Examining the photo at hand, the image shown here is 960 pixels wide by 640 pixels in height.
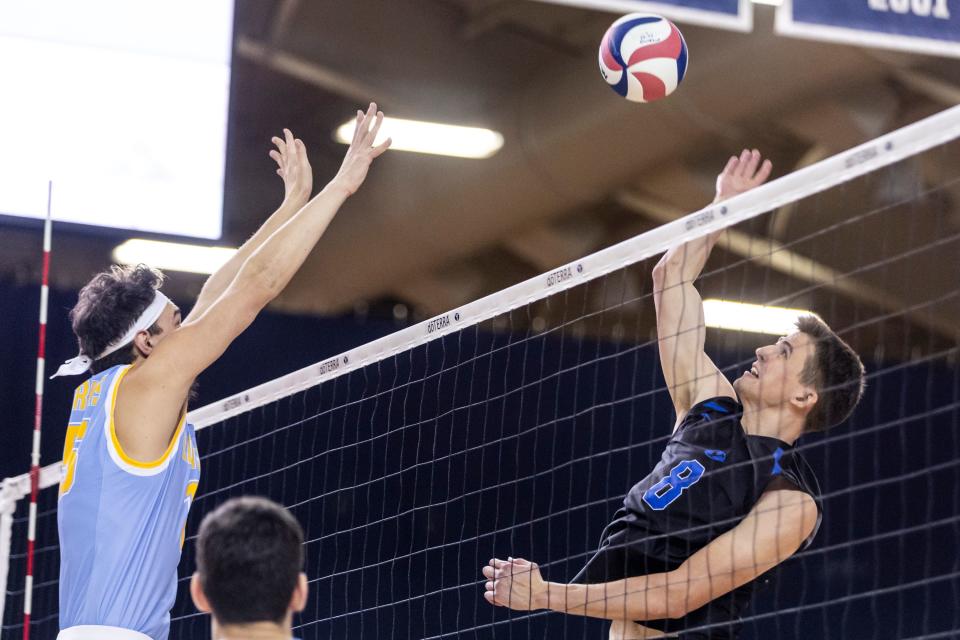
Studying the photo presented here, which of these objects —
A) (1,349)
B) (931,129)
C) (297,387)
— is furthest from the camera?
(1,349)

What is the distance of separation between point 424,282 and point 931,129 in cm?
713

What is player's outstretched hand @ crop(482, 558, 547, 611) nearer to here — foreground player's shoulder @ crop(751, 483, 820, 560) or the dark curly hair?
foreground player's shoulder @ crop(751, 483, 820, 560)

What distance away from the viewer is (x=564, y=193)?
10203 millimetres

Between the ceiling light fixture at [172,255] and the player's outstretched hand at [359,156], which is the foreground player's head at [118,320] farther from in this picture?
the ceiling light fixture at [172,255]

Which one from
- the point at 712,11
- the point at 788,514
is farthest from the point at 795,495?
the point at 712,11

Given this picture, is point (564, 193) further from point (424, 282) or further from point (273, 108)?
point (273, 108)

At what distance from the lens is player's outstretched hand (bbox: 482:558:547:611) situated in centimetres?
423

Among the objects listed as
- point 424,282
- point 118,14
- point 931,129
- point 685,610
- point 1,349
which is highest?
point 118,14

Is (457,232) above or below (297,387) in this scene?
above

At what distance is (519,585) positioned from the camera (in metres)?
4.25

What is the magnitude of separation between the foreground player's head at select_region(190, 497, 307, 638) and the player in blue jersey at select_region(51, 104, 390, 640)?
1.27m

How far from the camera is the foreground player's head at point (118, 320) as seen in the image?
A: 414 centimetres

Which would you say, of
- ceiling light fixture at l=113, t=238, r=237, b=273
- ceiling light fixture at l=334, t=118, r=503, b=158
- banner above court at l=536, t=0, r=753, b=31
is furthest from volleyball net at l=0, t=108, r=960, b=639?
banner above court at l=536, t=0, r=753, b=31

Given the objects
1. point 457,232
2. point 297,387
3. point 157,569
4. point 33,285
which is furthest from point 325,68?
point 157,569
